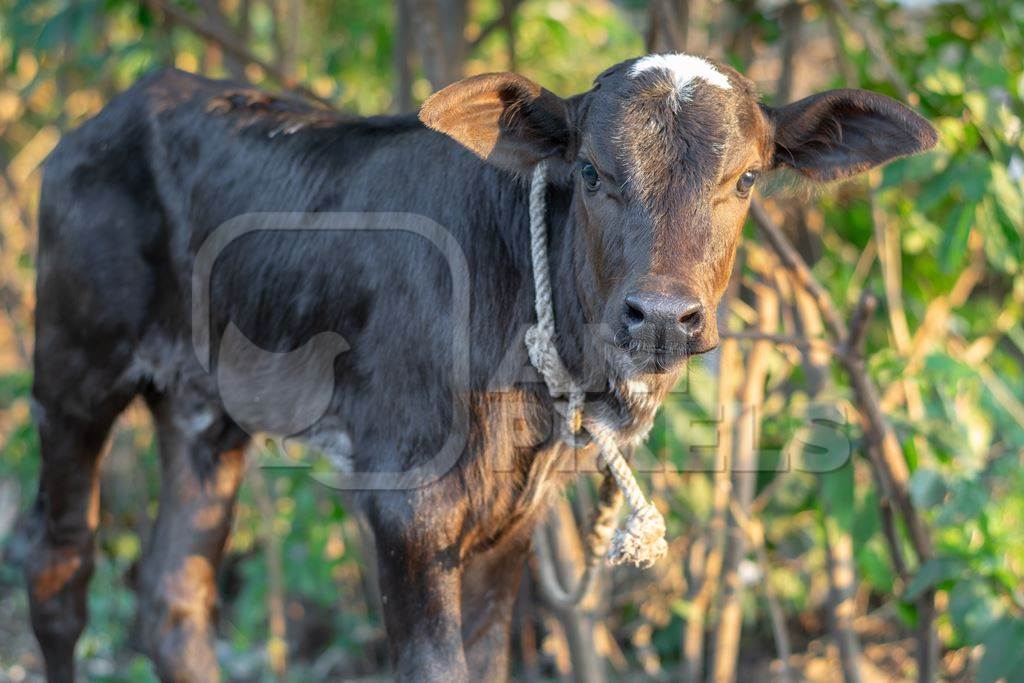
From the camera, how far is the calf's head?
2.51m

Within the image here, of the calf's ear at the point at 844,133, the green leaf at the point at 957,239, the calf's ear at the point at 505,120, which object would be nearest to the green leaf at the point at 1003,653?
the green leaf at the point at 957,239

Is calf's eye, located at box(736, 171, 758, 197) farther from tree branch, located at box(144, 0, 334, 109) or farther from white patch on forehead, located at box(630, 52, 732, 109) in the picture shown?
tree branch, located at box(144, 0, 334, 109)

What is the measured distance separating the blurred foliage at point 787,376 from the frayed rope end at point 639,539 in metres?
0.99

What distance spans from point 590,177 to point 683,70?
0.33 meters

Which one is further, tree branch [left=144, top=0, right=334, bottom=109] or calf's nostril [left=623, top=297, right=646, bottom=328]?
tree branch [left=144, top=0, right=334, bottom=109]

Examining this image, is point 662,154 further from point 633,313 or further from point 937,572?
point 937,572

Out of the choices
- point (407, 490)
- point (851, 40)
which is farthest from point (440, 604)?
point (851, 40)

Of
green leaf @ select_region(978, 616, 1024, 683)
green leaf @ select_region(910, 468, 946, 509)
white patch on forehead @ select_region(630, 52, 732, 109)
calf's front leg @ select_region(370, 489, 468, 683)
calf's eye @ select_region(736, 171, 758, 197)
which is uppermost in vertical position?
white patch on forehead @ select_region(630, 52, 732, 109)

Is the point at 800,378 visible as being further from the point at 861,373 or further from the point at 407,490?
the point at 407,490

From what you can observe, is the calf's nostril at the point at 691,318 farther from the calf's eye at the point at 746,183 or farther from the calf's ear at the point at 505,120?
the calf's ear at the point at 505,120

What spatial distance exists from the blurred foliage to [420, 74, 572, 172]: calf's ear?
0.75m

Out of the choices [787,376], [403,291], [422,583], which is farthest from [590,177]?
[787,376]

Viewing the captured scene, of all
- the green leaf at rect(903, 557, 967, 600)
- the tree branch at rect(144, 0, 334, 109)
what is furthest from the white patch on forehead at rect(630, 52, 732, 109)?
the tree branch at rect(144, 0, 334, 109)

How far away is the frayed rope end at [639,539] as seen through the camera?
2738 mm
